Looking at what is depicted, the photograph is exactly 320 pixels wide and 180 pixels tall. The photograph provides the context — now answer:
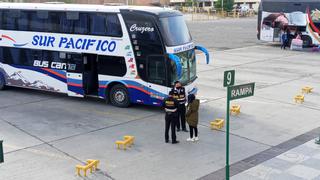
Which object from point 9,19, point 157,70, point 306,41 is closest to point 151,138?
point 157,70

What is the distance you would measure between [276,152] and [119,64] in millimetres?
6432

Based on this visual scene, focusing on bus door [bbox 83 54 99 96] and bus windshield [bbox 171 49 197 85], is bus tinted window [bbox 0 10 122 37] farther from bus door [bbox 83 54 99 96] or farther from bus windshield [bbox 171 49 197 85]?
bus windshield [bbox 171 49 197 85]

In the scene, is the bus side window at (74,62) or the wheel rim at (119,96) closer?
the wheel rim at (119,96)

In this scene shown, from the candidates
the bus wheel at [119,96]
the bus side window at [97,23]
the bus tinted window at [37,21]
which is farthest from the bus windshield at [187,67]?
the bus tinted window at [37,21]

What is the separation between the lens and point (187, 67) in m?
15.0

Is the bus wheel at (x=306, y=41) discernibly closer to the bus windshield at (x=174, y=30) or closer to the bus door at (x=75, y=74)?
the bus windshield at (x=174, y=30)

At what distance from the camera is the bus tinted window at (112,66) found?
15180 millimetres

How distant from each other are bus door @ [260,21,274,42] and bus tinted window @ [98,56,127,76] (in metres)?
22.2

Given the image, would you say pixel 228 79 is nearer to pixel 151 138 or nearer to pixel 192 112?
pixel 192 112

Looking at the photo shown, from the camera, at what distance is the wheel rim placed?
50.3 ft

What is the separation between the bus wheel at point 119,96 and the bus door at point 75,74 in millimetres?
1234

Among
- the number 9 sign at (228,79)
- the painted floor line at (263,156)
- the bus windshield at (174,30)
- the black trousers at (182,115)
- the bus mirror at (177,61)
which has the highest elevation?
the bus windshield at (174,30)

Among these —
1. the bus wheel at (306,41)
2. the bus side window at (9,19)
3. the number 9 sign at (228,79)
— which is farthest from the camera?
the bus wheel at (306,41)

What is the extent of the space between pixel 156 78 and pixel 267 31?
22.6 m
